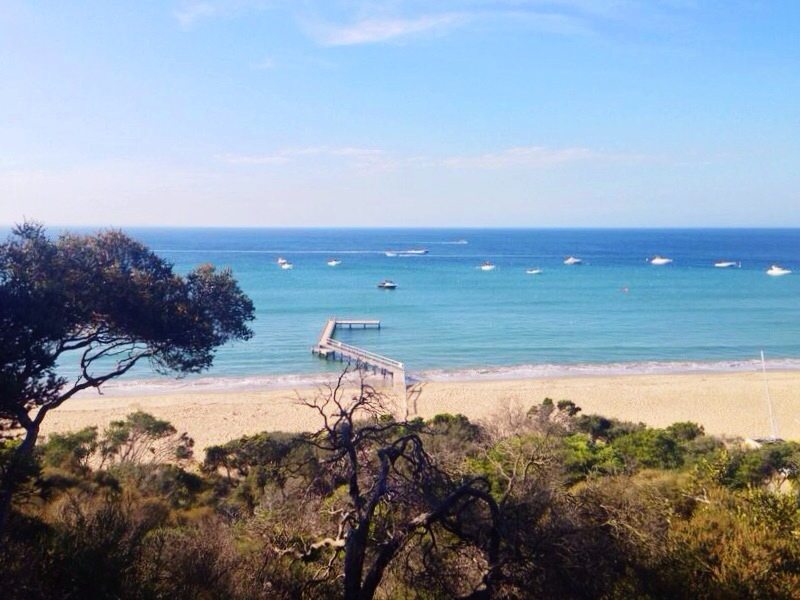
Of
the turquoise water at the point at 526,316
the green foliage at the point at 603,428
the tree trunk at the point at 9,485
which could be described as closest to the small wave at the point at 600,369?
the turquoise water at the point at 526,316

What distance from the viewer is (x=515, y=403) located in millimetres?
23859

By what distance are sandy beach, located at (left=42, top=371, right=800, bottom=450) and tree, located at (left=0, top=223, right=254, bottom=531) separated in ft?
31.1

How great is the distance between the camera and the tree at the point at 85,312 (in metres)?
7.92

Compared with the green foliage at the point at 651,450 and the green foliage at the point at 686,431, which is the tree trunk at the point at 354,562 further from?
the green foliage at the point at 686,431

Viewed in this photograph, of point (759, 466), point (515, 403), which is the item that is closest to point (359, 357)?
point (515, 403)

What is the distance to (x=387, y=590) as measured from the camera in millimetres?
6359

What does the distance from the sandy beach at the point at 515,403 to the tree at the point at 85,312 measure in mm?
9482

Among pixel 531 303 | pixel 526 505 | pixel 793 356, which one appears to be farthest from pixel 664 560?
pixel 531 303

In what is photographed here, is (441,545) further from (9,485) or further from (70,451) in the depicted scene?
(70,451)

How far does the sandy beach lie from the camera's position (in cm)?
2212

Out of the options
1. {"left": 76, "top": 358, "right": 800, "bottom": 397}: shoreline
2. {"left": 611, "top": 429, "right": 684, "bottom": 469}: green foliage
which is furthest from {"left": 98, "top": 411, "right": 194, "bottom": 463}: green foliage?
{"left": 611, "top": 429, "right": 684, "bottom": 469}: green foliage

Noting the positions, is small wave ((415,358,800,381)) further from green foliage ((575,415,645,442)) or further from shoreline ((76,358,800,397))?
green foliage ((575,415,645,442))

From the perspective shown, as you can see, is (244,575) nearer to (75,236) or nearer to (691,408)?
(75,236)

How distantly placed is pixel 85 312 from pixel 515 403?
58.0ft
